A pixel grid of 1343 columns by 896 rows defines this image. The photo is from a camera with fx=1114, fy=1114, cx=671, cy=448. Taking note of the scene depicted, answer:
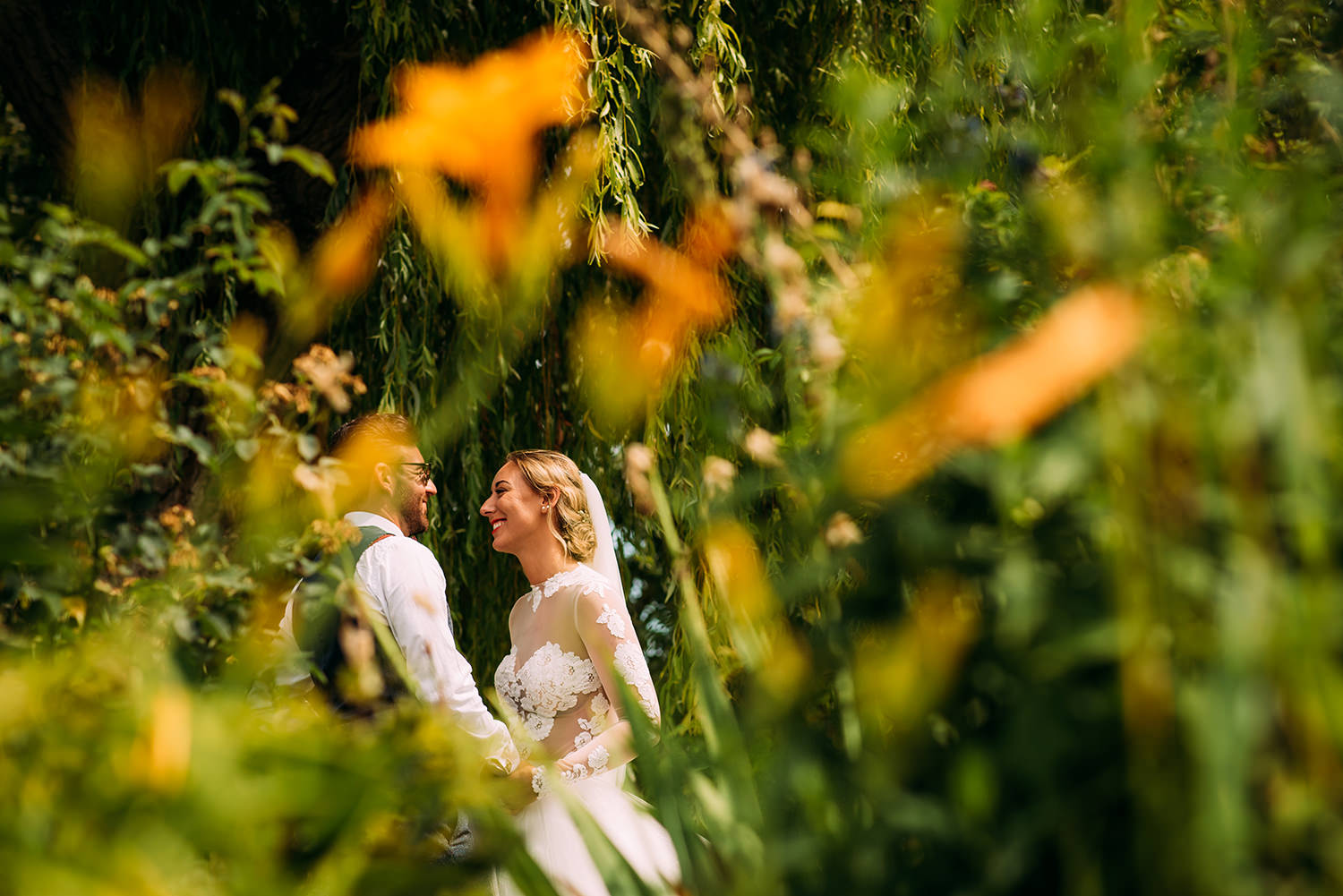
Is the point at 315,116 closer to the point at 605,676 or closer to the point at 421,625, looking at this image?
the point at 421,625

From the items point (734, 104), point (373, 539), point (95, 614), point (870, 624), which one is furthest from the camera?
point (734, 104)

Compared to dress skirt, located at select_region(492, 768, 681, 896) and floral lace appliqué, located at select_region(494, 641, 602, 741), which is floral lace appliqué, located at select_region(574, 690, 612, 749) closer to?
floral lace appliqué, located at select_region(494, 641, 602, 741)

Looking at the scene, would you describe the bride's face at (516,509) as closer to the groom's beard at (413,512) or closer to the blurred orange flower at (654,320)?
the groom's beard at (413,512)

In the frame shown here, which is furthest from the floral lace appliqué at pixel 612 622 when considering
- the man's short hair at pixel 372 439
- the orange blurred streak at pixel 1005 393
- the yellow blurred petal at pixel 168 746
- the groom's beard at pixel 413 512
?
the yellow blurred petal at pixel 168 746

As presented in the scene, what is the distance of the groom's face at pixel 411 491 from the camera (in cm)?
251

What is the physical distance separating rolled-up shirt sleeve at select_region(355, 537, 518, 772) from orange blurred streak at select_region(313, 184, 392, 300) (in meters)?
1.09

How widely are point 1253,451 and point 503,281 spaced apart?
8.75 ft

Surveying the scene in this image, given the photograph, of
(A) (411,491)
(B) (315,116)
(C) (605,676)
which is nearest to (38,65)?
(B) (315,116)

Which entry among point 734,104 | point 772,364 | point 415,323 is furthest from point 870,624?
point 415,323

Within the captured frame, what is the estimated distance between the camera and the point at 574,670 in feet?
9.08

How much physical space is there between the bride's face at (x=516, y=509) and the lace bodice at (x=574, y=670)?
14cm

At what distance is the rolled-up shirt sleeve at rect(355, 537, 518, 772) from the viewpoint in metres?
2.22

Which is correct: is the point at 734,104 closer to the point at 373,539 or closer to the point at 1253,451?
the point at 373,539

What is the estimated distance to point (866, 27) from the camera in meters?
3.31
